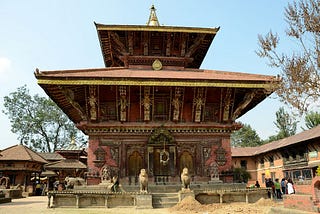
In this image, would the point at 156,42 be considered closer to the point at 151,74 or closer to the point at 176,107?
the point at 151,74

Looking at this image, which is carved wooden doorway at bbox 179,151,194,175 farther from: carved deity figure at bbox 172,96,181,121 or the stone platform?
carved deity figure at bbox 172,96,181,121

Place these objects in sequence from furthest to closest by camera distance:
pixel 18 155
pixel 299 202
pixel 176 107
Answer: pixel 18 155
pixel 176 107
pixel 299 202

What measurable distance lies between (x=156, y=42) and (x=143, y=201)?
33.2 ft

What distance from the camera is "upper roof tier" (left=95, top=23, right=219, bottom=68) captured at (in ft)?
57.8

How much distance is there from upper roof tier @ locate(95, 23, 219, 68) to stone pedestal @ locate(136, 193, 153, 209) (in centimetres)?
863

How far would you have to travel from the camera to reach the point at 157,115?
16.4 meters

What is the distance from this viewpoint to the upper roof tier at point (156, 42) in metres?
17.6

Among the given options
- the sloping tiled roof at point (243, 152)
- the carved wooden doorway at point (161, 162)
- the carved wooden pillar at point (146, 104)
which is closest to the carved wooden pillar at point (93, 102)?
the carved wooden pillar at point (146, 104)

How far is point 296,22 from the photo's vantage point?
9.55m

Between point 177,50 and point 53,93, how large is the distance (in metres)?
8.24

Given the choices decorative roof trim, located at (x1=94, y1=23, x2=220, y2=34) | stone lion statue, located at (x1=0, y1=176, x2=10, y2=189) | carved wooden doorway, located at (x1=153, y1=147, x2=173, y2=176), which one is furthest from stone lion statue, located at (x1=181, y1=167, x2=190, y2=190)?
stone lion statue, located at (x1=0, y1=176, x2=10, y2=189)

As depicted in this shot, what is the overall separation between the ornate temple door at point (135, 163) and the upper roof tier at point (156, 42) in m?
5.86

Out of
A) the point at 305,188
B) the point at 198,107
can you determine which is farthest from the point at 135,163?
the point at 305,188

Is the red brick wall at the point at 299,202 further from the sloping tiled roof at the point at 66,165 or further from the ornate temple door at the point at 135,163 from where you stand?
the sloping tiled roof at the point at 66,165
